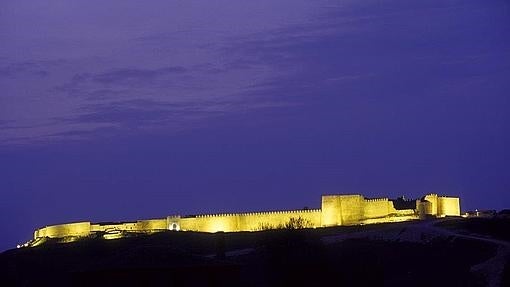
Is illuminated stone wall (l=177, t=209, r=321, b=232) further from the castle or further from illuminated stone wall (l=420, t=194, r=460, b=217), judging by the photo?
illuminated stone wall (l=420, t=194, r=460, b=217)

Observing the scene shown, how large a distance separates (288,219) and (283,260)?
37.2 m

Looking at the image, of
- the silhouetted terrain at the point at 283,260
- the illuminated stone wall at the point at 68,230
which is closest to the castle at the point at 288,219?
the illuminated stone wall at the point at 68,230

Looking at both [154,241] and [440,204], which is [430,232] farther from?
[440,204]

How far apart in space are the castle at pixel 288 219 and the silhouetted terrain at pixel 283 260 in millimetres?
7275

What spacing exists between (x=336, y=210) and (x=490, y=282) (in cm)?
3388

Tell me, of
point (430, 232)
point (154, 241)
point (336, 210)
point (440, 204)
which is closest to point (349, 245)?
point (430, 232)

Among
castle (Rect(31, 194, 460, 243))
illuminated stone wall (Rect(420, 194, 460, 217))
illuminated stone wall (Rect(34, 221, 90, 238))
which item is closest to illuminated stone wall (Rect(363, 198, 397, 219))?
castle (Rect(31, 194, 460, 243))

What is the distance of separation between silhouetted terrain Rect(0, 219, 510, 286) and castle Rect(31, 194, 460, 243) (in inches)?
286

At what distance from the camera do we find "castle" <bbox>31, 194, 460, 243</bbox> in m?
72.9

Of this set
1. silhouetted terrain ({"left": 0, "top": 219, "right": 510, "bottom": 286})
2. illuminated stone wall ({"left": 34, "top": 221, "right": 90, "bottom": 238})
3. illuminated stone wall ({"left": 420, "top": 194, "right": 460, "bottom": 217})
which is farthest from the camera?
illuminated stone wall ({"left": 420, "top": 194, "right": 460, "bottom": 217})

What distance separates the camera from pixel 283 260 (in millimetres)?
37188

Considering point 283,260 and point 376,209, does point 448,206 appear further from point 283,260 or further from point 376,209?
point 283,260

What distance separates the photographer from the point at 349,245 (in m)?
52.2

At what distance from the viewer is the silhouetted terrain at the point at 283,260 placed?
2739cm
